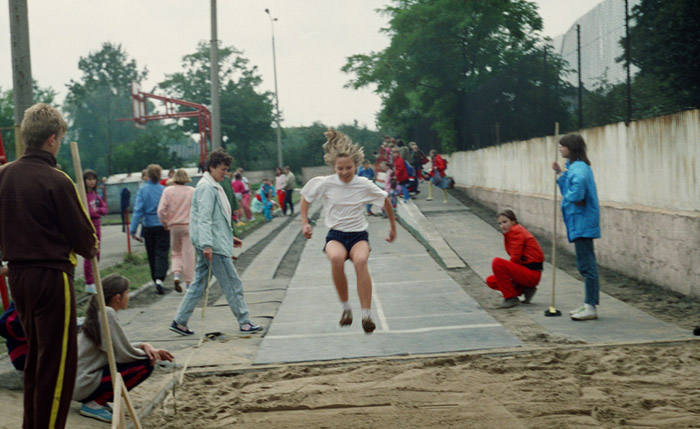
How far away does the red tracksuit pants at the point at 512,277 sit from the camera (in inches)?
384

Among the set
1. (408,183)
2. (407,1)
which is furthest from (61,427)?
(407,1)

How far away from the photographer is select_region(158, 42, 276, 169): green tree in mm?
83312

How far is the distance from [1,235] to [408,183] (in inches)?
791

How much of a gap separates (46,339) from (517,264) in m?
6.65

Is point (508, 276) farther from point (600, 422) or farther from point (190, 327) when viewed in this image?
point (600, 422)

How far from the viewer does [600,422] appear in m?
5.00

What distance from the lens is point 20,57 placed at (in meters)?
10.0

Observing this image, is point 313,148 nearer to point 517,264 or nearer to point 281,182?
point 281,182

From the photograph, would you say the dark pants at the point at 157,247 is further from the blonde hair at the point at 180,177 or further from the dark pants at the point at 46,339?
the dark pants at the point at 46,339

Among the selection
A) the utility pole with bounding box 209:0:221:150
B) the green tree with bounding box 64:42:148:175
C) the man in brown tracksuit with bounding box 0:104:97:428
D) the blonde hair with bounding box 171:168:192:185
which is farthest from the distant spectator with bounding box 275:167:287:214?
the green tree with bounding box 64:42:148:175

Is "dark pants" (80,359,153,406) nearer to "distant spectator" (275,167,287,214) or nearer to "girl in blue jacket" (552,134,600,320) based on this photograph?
"girl in blue jacket" (552,134,600,320)

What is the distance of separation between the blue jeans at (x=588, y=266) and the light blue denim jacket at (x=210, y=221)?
3.89 metres

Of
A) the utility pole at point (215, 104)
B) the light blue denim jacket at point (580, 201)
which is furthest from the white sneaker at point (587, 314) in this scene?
the utility pole at point (215, 104)

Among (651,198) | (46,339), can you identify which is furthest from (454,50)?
(46,339)
